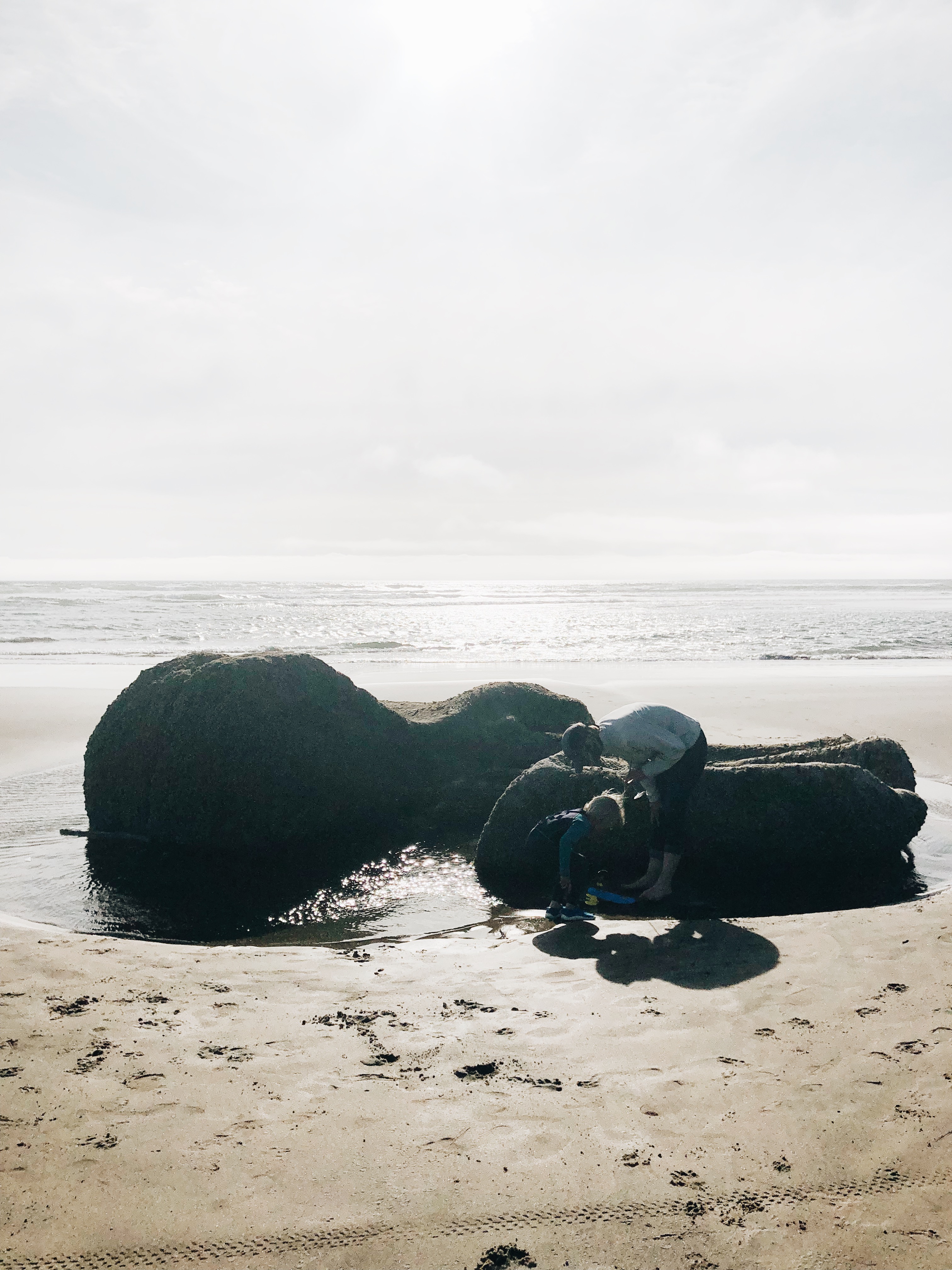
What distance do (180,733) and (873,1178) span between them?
6478 mm

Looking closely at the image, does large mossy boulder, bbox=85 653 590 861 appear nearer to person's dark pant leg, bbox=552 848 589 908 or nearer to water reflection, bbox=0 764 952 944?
water reflection, bbox=0 764 952 944

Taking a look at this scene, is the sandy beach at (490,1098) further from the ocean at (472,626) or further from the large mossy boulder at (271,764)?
the ocean at (472,626)

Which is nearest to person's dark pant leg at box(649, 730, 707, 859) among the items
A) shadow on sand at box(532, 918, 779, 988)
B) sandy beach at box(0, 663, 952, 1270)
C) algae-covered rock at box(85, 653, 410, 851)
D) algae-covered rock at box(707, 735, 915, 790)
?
shadow on sand at box(532, 918, 779, 988)

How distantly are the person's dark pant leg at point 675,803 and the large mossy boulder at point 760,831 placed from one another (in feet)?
1.46

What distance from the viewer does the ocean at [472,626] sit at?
24.2 meters

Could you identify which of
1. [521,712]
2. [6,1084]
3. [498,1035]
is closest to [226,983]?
[6,1084]

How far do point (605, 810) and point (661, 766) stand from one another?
629 millimetres

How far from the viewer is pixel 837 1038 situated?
12.3 ft

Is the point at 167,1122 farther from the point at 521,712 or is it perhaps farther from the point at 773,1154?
the point at 521,712

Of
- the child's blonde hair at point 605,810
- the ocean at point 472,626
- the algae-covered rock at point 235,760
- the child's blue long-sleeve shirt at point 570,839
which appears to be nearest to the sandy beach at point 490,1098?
the child's blue long-sleeve shirt at point 570,839

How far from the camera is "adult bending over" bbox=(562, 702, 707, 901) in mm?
6051

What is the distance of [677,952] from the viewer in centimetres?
496

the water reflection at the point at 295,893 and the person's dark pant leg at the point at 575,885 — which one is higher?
the person's dark pant leg at the point at 575,885

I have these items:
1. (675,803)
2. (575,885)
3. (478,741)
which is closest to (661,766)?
(675,803)
